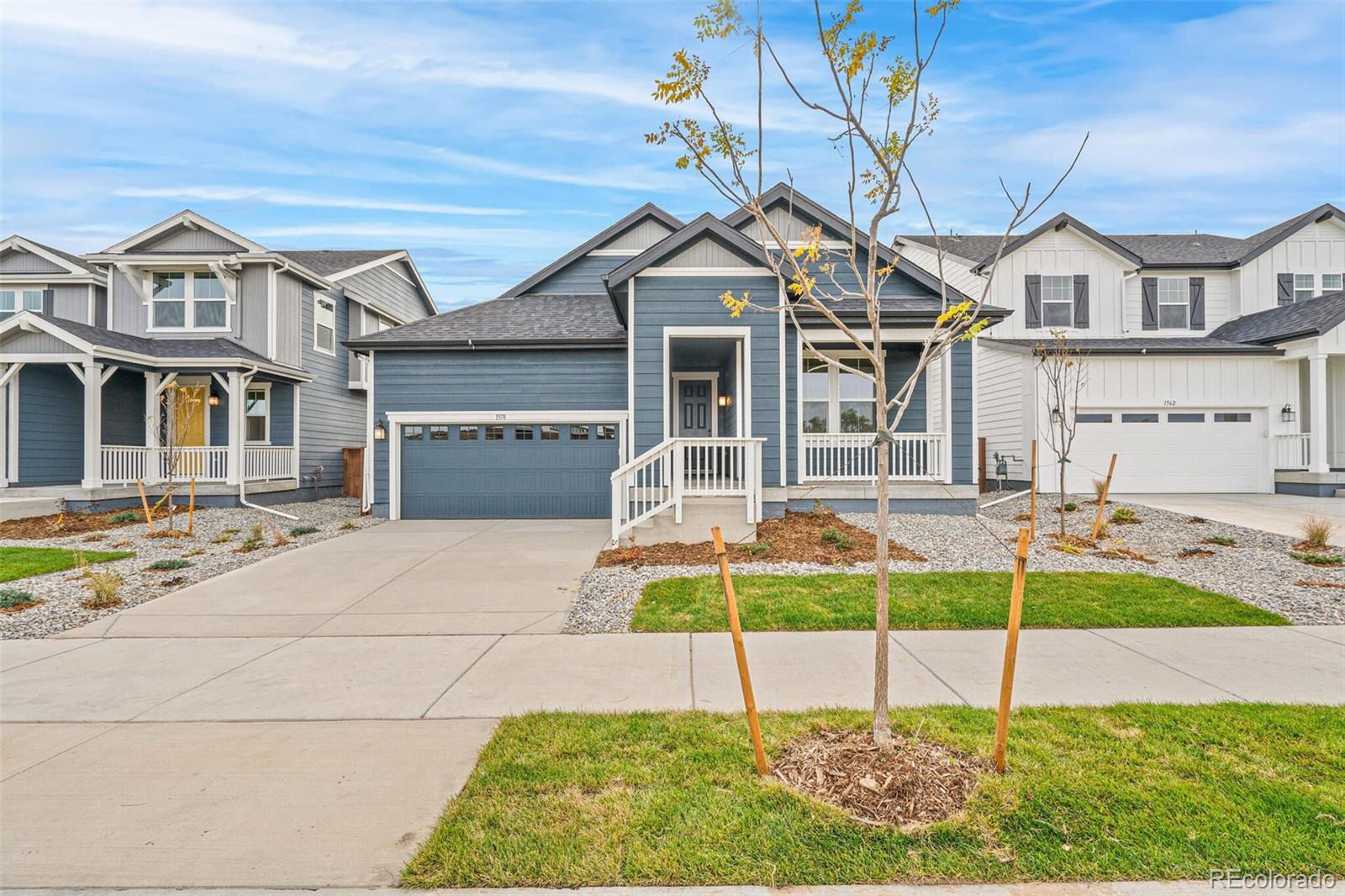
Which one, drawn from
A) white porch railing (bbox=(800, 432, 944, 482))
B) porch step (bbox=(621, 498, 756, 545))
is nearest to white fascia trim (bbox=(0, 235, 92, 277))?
porch step (bbox=(621, 498, 756, 545))

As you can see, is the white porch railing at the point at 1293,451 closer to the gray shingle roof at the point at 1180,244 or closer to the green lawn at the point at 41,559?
the gray shingle roof at the point at 1180,244

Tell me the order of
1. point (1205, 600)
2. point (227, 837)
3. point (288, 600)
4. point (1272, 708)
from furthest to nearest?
point (288, 600) < point (1205, 600) < point (1272, 708) < point (227, 837)

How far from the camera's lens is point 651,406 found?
11.0m

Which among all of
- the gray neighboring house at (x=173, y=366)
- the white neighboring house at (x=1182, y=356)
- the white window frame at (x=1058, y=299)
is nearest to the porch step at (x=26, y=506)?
the gray neighboring house at (x=173, y=366)

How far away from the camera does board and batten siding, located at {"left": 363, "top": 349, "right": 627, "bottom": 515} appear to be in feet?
44.7

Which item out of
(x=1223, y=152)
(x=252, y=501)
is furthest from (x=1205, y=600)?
(x=252, y=501)

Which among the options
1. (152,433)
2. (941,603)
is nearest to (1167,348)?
(941,603)

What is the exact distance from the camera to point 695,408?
14.2 metres

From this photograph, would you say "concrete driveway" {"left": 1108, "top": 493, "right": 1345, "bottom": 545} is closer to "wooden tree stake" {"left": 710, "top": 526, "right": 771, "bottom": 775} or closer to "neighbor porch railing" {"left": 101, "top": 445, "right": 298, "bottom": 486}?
"wooden tree stake" {"left": 710, "top": 526, "right": 771, "bottom": 775}

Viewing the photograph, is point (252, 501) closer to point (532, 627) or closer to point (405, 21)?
point (405, 21)

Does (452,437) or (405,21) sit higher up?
(405,21)

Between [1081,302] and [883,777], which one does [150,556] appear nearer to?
[883,777]

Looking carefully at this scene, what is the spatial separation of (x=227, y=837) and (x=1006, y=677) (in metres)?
3.69

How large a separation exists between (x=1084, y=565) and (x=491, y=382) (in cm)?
1120
